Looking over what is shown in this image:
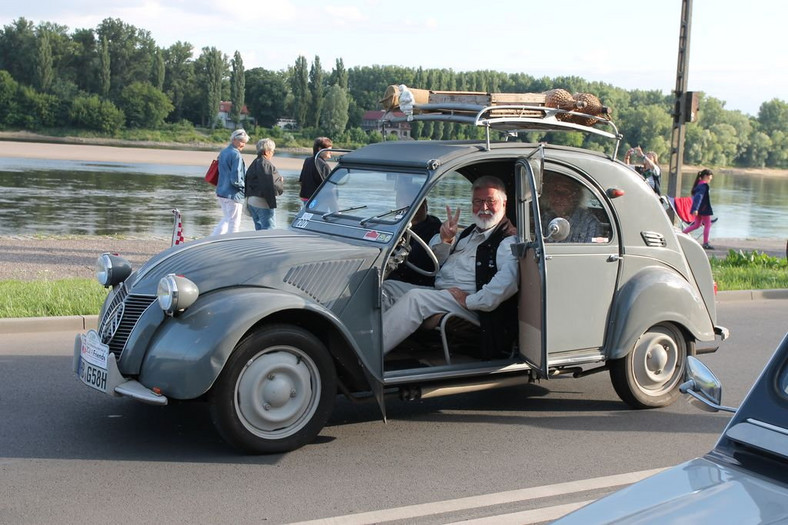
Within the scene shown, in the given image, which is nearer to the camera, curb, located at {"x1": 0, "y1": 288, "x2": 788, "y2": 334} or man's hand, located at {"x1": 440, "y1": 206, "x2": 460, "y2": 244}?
man's hand, located at {"x1": 440, "y1": 206, "x2": 460, "y2": 244}

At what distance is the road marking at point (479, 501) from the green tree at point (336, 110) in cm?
8432

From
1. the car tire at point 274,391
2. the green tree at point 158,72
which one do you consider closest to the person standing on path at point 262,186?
the car tire at point 274,391

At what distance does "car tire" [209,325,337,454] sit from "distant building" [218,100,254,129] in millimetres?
116718

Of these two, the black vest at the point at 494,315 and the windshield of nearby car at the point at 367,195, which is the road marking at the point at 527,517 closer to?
the black vest at the point at 494,315

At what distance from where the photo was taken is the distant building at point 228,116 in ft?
396

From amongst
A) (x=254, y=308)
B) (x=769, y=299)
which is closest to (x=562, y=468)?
(x=254, y=308)

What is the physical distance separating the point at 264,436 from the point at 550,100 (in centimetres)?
337

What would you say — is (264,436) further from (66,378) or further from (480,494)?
(66,378)

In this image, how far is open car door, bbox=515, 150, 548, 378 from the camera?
20.8 feet

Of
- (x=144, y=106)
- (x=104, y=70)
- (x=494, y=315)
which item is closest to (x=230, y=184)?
(x=494, y=315)

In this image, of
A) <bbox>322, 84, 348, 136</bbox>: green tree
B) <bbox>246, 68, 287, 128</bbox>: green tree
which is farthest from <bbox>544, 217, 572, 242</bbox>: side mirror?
<bbox>246, 68, 287, 128</bbox>: green tree

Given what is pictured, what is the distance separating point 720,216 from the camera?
131ft

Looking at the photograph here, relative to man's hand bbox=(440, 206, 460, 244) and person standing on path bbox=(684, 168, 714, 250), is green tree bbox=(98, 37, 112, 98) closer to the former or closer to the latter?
person standing on path bbox=(684, 168, 714, 250)

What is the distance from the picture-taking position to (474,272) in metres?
6.76
